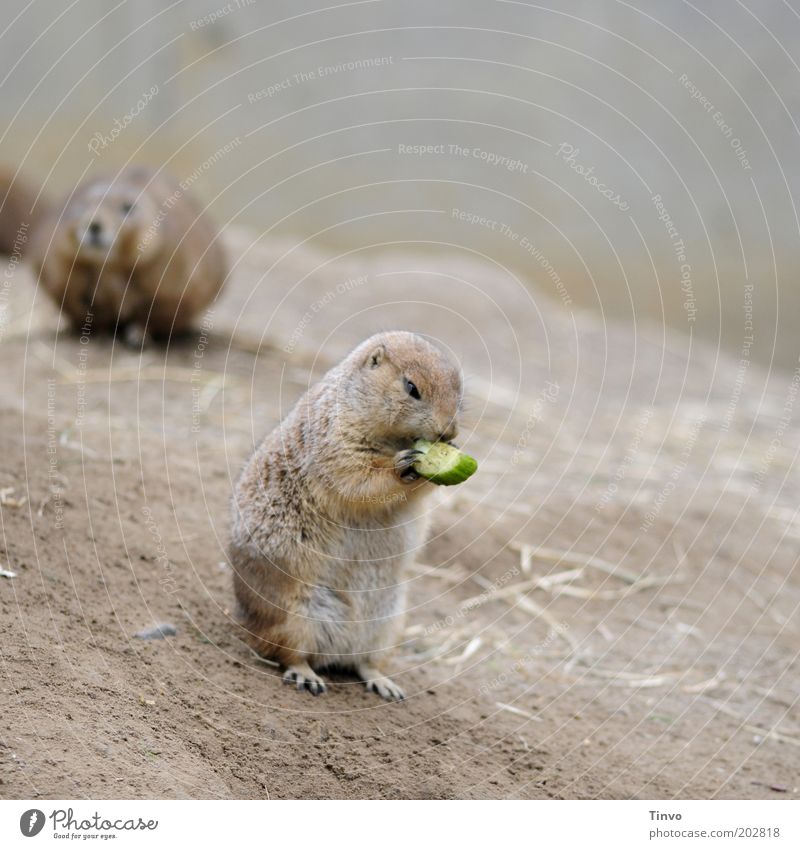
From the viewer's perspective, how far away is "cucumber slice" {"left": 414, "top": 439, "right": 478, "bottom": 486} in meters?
3.86

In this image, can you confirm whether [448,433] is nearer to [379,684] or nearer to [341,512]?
[341,512]

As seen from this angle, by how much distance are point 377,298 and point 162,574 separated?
6643 mm

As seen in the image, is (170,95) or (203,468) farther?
(170,95)

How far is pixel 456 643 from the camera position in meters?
5.27

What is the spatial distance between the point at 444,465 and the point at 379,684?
1.16m

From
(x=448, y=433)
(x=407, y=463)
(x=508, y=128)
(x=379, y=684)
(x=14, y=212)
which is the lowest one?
(x=379, y=684)

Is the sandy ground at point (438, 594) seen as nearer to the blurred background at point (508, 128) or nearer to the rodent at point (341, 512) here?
the rodent at point (341, 512)

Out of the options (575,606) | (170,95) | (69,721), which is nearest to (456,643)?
(575,606)

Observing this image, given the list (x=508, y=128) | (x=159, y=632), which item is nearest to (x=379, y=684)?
(x=159, y=632)

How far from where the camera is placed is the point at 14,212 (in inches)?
460

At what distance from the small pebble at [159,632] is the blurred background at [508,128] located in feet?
34.2

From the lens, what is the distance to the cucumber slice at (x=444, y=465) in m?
3.86
